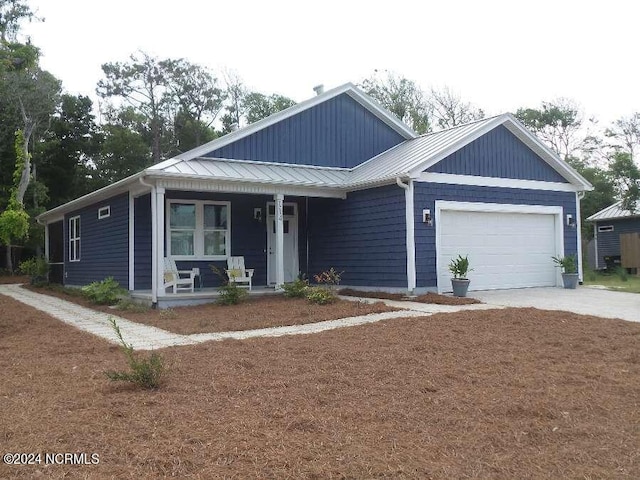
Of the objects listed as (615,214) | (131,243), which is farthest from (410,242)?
(615,214)

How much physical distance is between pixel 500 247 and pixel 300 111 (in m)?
5.86

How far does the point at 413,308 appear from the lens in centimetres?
1006

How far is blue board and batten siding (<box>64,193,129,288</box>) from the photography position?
13.6m

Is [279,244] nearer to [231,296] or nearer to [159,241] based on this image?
[231,296]

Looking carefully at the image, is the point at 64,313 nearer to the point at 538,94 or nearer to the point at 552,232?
the point at 552,232

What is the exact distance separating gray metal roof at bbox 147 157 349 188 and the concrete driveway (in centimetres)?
426

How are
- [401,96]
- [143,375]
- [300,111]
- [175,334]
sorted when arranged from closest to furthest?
1. [143,375]
2. [175,334]
3. [300,111]
4. [401,96]

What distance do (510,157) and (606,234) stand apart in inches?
604

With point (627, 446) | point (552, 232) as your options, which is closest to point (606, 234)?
point (552, 232)

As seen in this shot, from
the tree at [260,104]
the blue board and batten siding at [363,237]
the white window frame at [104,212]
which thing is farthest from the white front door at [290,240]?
the tree at [260,104]

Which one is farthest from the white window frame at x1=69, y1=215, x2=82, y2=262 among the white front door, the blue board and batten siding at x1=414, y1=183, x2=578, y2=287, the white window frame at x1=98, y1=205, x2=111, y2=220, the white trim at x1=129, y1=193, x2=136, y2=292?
the blue board and batten siding at x1=414, y1=183, x2=578, y2=287

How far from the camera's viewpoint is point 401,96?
35.2 metres

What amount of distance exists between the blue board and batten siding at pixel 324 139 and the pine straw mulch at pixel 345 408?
7.43 metres

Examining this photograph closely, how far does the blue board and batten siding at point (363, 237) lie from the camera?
39.6 feet
